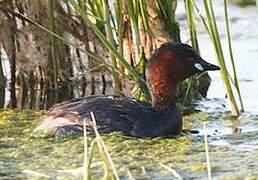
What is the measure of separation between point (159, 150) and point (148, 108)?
77 cm

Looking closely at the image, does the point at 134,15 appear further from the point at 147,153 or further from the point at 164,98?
the point at 147,153

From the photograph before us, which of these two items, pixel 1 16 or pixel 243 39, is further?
pixel 243 39

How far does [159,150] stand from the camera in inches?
257

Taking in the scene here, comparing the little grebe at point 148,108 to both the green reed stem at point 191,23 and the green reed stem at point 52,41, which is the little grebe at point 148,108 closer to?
the green reed stem at point 191,23

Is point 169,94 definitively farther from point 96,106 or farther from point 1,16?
point 1,16

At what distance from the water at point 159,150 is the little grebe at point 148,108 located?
111mm

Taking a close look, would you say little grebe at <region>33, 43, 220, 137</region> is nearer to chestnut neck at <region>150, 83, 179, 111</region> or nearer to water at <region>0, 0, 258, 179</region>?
chestnut neck at <region>150, 83, 179, 111</region>

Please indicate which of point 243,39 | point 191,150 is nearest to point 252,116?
point 191,150

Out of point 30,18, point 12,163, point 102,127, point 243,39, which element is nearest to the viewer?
point 12,163

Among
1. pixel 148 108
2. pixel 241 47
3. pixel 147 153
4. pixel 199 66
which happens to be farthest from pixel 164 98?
pixel 241 47

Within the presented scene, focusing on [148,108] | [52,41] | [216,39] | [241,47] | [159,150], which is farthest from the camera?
[241,47]

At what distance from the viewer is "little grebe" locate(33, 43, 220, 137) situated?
23.0ft

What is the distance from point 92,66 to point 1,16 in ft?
2.66

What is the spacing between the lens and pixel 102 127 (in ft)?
22.8
